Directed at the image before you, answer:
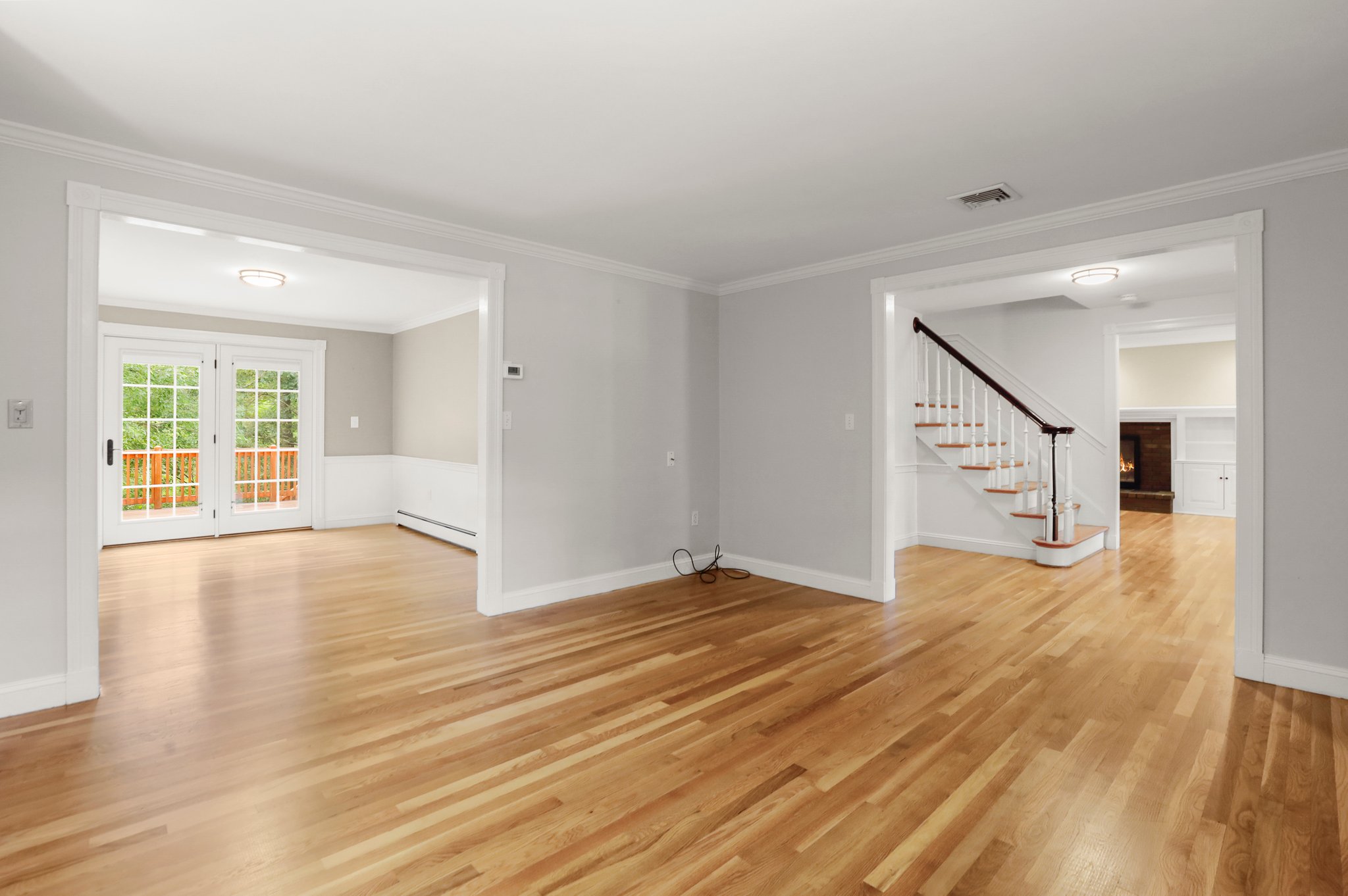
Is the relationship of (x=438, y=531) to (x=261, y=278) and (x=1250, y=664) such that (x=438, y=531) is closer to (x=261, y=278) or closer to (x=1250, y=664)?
(x=261, y=278)

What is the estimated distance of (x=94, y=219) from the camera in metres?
2.96

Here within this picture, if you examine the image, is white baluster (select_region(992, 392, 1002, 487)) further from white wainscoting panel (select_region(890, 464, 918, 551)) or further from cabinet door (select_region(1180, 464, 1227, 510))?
cabinet door (select_region(1180, 464, 1227, 510))

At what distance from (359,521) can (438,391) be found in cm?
213

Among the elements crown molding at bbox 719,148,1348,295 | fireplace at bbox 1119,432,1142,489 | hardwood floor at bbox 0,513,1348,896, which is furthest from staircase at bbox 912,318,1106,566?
fireplace at bbox 1119,432,1142,489

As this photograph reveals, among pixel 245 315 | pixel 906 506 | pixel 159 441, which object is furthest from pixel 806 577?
pixel 159 441

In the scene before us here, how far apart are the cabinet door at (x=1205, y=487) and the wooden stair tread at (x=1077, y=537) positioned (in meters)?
3.72

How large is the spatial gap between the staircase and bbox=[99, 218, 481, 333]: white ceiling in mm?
4668

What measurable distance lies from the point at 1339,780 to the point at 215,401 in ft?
29.5

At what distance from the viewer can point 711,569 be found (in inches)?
220

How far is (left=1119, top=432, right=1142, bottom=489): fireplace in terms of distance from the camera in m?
9.57

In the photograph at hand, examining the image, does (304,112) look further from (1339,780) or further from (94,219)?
(1339,780)

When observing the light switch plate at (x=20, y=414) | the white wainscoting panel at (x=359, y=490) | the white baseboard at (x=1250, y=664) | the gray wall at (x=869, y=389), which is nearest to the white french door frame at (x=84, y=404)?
the light switch plate at (x=20, y=414)

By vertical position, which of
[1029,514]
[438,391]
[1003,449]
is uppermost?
[438,391]

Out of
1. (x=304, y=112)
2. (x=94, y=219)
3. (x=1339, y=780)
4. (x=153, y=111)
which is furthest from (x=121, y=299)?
(x=1339, y=780)
